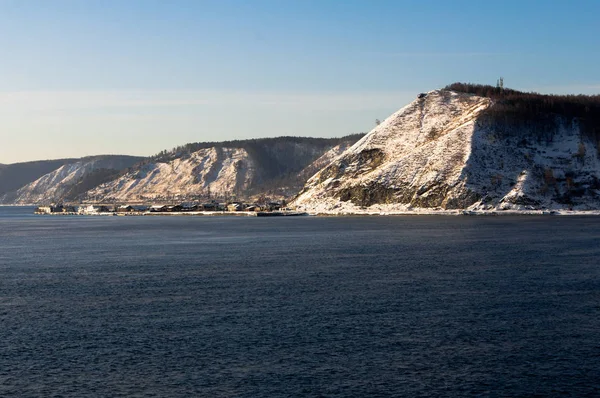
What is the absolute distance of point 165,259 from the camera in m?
97.0

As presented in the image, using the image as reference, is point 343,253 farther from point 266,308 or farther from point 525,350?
point 525,350

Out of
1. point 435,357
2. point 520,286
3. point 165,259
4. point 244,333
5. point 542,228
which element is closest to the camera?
point 435,357

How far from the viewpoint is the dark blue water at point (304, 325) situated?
122 ft

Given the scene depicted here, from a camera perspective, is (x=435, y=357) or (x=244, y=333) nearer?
(x=435, y=357)

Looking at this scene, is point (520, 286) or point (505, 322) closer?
point (505, 322)

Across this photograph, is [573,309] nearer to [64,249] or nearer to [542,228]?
[64,249]

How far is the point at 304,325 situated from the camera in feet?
164

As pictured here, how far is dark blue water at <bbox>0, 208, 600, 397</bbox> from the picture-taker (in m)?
37.2

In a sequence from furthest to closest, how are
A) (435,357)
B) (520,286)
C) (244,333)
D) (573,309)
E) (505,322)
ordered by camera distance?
1. (520,286)
2. (573,309)
3. (505,322)
4. (244,333)
5. (435,357)

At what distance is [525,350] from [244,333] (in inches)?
682

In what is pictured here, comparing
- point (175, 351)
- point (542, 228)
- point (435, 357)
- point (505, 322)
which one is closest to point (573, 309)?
point (505, 322)

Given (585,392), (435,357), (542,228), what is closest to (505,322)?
(435,357)

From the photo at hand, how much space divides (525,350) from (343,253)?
59035 mm

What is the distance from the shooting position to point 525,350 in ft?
141
